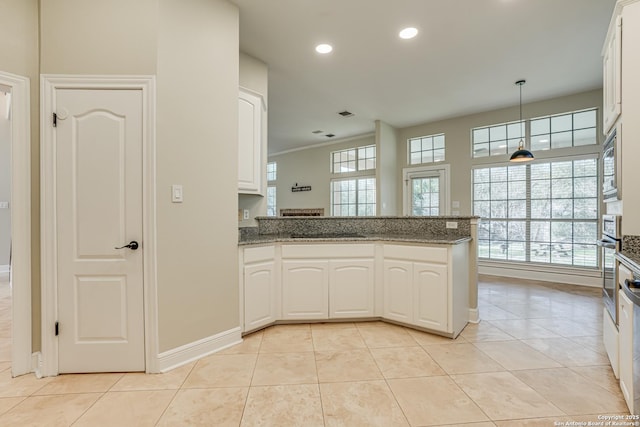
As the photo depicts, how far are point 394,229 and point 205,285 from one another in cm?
209

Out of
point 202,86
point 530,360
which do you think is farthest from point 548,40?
point 202,86

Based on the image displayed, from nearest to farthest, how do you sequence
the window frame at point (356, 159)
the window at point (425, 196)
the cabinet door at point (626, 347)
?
the cabinet door at point (626, 347) → the window at point (425, 196) → the window frame at point (356, 159)

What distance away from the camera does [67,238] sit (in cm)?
203

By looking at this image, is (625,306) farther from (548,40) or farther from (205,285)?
(548,40)

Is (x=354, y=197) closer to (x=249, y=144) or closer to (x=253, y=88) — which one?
(x=253, y=88)

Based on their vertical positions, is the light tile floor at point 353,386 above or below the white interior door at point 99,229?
below

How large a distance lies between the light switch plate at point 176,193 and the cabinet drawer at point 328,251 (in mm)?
1083

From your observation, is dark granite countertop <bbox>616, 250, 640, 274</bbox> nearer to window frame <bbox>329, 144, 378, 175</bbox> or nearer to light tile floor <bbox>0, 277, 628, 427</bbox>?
light tile floor <bbox>0, 277, 628, 427</bbox>

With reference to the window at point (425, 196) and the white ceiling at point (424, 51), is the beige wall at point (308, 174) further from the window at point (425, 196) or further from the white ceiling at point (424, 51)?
the white ceiling at point (424, 51)

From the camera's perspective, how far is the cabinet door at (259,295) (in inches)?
105

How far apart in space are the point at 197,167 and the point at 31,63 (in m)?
1.21

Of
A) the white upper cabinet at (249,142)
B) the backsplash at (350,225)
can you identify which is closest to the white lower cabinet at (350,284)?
the backsplash at (350,225)

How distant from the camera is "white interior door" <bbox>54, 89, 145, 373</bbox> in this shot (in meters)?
2.03

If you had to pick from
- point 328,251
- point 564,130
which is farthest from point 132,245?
point 564,130
